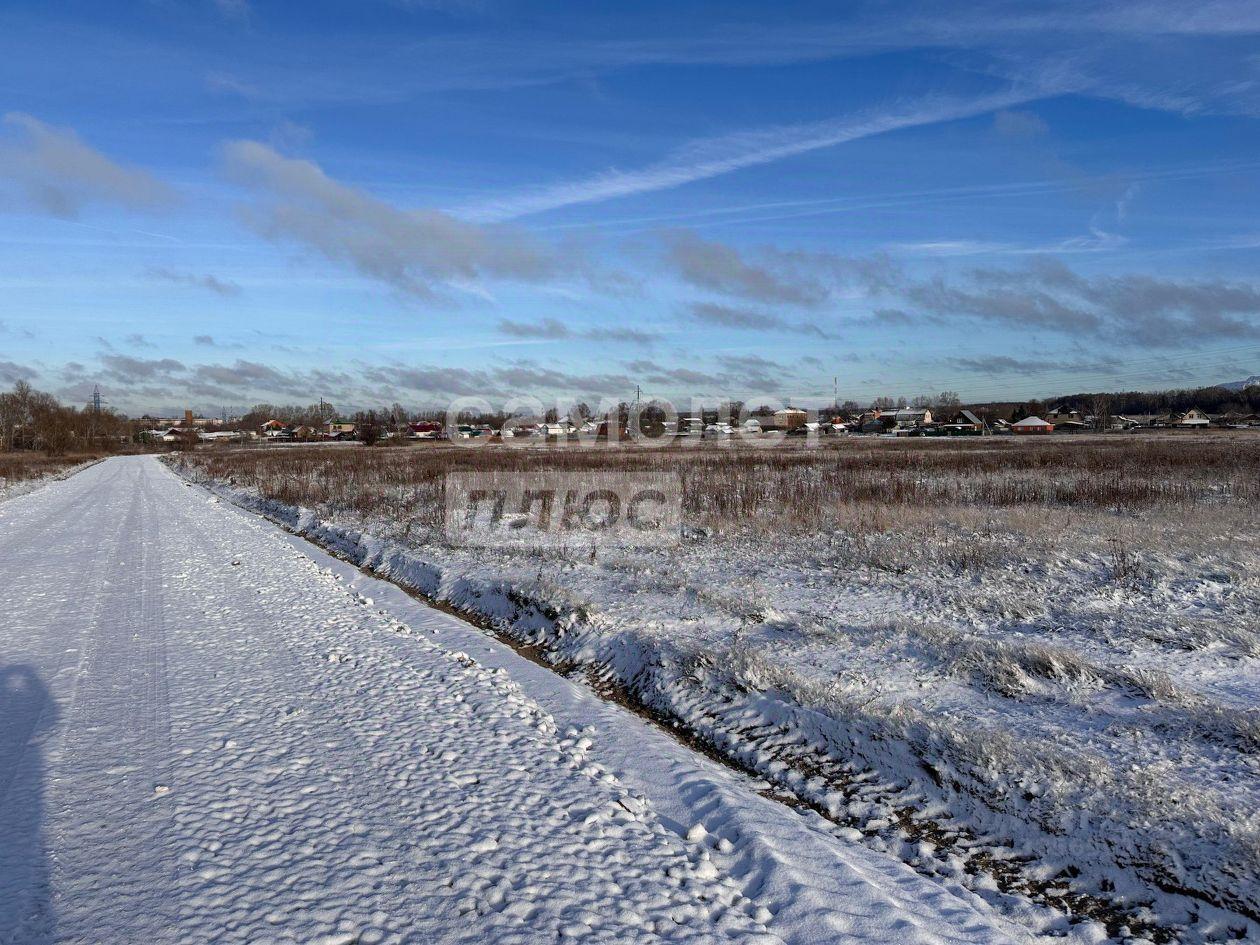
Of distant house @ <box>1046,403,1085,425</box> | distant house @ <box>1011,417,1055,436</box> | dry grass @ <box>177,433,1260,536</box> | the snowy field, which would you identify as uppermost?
distant house @ <box>1046,403,1085,425</box>

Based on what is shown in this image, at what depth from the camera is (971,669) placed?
275 inches

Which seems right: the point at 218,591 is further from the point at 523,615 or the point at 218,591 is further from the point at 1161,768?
the point at 1161,768

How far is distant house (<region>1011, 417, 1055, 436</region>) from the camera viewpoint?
112 m

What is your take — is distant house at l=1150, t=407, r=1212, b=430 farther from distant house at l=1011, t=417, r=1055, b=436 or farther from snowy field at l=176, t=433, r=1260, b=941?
snowy field at l=176, t=433, r=1260, b=941

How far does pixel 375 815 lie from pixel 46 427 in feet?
382

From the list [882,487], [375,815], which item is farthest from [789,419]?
[375,815]

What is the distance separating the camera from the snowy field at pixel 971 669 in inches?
166

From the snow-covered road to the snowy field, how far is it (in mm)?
710

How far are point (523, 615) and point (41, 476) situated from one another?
49.3 metres

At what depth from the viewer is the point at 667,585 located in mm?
11141

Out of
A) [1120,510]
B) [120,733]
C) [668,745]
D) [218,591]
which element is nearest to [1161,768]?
[668,745]

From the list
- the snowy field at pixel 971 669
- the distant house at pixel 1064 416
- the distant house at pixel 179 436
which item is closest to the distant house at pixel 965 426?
the distant house at pixel 1064 416

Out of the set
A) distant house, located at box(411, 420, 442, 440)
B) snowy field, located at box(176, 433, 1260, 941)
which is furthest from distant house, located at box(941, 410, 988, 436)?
snowy field, located at box(176, 433, 1260, 941)

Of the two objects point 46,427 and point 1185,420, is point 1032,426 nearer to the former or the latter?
point 1185,420
